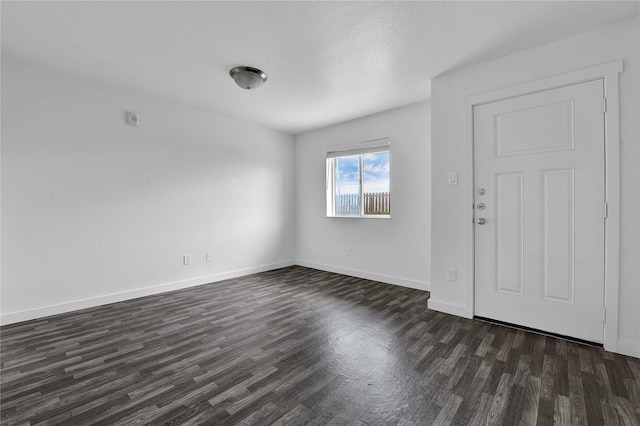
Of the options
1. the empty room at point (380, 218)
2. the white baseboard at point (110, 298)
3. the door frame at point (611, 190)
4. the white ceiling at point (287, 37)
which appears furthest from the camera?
the white baseboard at point (110, 298)

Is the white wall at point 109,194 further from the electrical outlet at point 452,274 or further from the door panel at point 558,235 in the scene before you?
the door panel at point 558,235

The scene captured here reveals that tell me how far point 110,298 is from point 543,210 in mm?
4607

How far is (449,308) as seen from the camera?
2904 millimetres

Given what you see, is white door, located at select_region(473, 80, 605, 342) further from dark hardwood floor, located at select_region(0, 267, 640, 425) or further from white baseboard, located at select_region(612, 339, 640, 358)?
dark hardwood floor, located at select_region(0, 267, 640, 425)

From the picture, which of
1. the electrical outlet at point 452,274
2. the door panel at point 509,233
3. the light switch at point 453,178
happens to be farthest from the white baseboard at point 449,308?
the light switch at point 453,178

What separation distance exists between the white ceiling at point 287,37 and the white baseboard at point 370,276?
251cm

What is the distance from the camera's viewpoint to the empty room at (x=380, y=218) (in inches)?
67.3

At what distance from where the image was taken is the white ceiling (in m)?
2.00

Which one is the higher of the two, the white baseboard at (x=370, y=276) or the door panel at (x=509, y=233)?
the door panel at (x=509, y=233)

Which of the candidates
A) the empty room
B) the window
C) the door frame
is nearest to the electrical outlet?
the empty room

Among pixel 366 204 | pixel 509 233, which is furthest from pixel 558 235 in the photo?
pixel 366 204

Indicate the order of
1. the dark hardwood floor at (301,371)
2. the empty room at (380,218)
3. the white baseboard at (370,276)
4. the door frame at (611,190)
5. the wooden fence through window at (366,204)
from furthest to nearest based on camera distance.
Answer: the wooden fence through window at (366,204)
the white baseboard at (370,276)
the door frame at (611,190)
the empty room at (380,218)
the dark hardwood floor at (301,371)

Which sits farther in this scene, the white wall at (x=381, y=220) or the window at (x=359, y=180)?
the window at (x=359, y=180)

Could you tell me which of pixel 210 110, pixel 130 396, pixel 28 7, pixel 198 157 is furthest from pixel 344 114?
pixel 130 396
